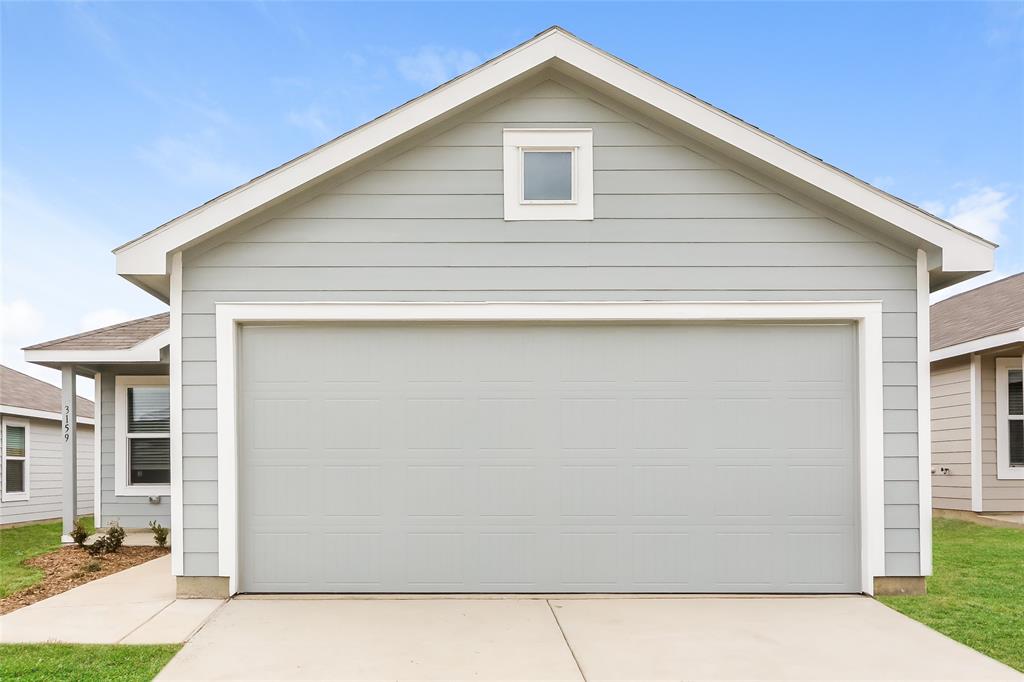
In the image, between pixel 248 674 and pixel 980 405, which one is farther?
pixel 980 405

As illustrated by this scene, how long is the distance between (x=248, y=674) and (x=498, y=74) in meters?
5.07

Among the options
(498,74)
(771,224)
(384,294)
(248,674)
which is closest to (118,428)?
(384,294)

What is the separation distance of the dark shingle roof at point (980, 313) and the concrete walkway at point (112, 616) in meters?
11.6

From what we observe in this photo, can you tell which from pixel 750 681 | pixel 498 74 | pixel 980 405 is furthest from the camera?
pixel 980 405

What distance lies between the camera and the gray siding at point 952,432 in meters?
11.3

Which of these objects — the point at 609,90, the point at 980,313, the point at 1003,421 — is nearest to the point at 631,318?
the point at 609,90

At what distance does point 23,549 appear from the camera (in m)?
9.60

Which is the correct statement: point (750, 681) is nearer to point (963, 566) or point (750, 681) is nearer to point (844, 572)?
point (844, 572)

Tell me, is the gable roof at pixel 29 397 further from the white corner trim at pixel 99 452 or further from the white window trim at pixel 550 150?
the white window trim at pixel 550 150

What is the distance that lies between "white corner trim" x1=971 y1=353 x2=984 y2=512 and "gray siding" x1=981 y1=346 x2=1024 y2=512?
0.05 m

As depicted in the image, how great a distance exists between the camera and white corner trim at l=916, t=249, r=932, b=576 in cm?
595

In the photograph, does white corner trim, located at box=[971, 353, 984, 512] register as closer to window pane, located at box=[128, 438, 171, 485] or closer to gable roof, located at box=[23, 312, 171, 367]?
gable roof, located at box=[23, 312, 171, 367]

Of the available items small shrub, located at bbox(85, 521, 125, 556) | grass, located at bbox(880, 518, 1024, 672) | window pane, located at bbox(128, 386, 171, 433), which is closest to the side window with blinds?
window pane, located at bbox(128, 386, 171, 433)

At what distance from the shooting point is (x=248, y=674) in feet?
13.8
